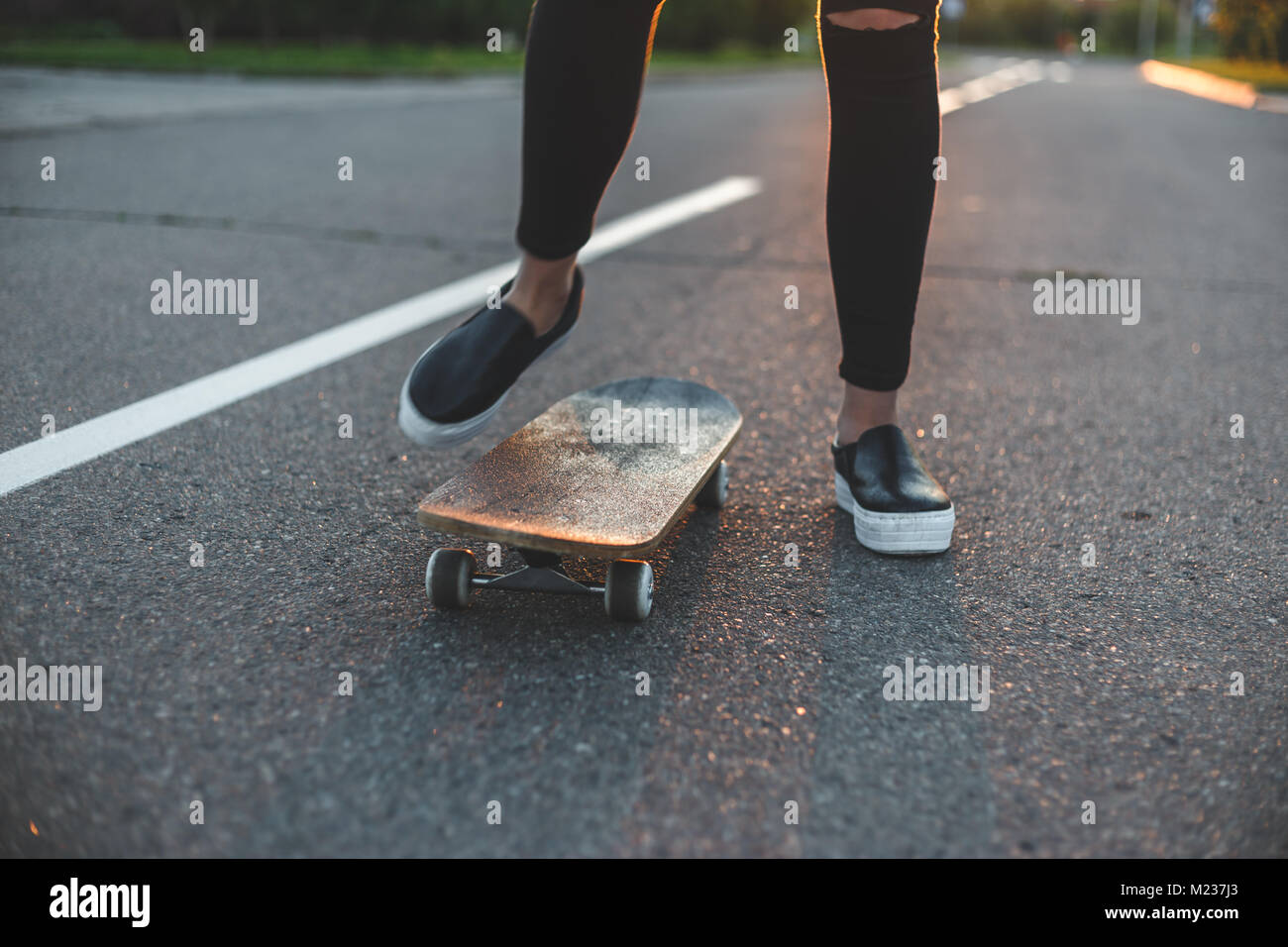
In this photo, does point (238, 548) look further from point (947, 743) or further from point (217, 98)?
point (217, 98)

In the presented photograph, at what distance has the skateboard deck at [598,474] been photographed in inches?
60.7

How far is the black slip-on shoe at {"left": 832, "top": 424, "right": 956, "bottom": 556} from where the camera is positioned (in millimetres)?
1860

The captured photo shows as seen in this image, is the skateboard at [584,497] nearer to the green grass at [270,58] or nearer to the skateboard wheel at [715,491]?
the skateboard wheel at [715,491]

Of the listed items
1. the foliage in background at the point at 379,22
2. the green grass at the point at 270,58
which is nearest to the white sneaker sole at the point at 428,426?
A: the green grass at the point at 270,58

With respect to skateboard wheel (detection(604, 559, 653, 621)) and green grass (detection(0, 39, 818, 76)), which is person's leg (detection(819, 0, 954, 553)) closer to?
skateboard wheel (detection(604, 559, 653, 621))

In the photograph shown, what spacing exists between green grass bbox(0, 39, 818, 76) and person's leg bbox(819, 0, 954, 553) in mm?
12451

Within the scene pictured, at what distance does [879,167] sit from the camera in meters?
1.84

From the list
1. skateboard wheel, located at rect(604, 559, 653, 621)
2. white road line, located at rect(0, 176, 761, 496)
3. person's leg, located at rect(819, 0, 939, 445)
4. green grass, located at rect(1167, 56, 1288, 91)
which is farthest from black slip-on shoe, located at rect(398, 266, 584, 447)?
green grass, located at rect(1167, 56, 1288, 91)

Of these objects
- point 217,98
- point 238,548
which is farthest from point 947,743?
point 217,98

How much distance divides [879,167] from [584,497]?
769 millimetres

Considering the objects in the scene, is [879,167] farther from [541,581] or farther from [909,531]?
[541,581]

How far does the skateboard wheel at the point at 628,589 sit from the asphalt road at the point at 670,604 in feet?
0.10

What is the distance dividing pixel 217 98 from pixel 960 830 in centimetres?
1000
